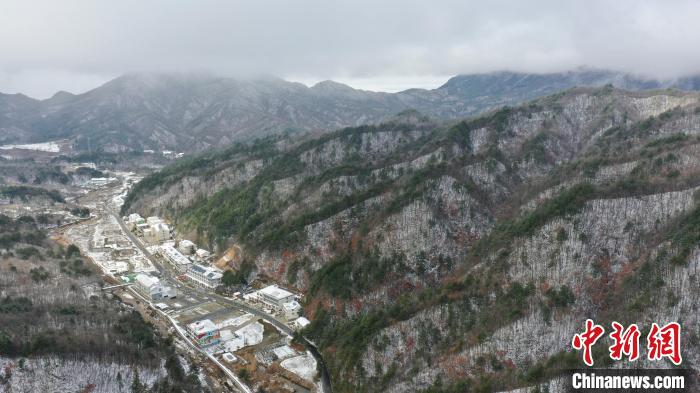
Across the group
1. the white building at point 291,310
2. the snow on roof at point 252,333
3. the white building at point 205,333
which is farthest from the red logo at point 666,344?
the white building at point 205,333

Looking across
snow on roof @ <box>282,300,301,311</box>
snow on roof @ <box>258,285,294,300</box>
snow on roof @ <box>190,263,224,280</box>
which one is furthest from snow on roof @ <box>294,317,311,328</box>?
snow on roof @ <box>190,263,224,280</box>

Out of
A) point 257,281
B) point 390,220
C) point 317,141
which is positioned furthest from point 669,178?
point 317,141

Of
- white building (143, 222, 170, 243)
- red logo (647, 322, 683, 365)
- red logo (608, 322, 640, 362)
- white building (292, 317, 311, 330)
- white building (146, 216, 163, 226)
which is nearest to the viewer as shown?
red logo (647, 322, 683, 365)

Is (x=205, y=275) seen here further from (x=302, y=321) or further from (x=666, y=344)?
(x=666, y=344)

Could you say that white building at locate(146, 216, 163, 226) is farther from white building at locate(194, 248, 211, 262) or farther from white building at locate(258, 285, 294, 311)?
white building at locate(258, 285, 294, 311)

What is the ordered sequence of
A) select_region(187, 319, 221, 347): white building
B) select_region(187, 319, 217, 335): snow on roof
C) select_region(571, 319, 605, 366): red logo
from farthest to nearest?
select_region(187, 319, 217, 335): snow on roof → select_region(187, 319, 221, 347): white building → select_region(571, 319, 605, 366): red logo

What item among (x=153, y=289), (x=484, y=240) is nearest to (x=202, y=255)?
(x=153, y=289)

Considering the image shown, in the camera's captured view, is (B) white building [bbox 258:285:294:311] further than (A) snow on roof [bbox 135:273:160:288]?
No

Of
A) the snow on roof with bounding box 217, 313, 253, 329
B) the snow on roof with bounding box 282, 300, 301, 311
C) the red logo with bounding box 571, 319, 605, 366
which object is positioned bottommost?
the snow on roof with bounding box 217, 313, 253, 329
